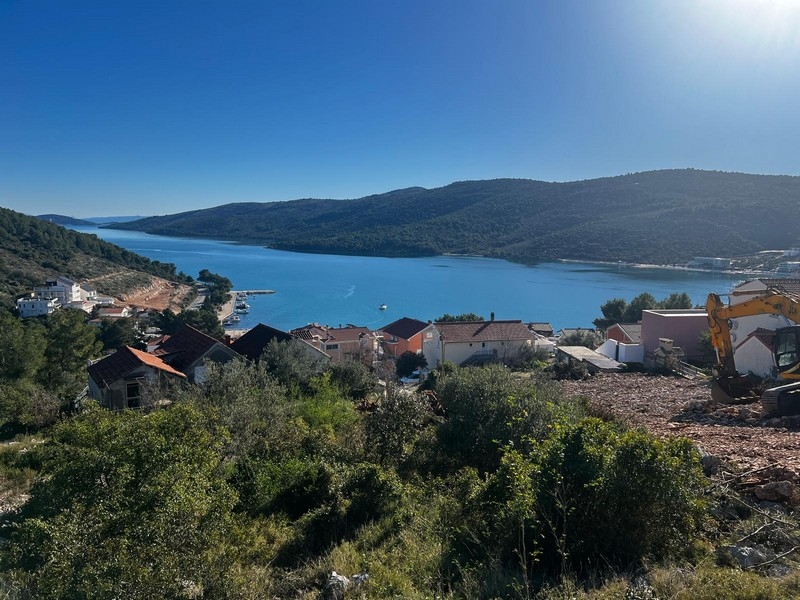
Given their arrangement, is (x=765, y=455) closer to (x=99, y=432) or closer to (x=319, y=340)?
(x=99, y=432)

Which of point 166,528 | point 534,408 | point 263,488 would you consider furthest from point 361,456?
point 166,528

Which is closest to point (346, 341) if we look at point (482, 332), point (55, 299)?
point (482, 332)

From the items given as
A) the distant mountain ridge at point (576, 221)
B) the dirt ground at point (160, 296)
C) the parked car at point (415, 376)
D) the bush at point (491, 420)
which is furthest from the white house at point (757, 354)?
the distant mountain ridge at point (576, 221)

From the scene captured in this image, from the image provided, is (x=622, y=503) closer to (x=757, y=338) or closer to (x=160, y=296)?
(x=757, y=338)

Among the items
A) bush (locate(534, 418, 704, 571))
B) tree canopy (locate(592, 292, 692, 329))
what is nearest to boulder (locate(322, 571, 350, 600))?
bush (locate(534, 418, 704, 571))

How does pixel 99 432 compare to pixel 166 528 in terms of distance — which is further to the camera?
pixel 99 432

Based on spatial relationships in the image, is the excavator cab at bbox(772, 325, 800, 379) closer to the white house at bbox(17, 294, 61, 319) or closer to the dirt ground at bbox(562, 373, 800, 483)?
the dirt ground at bbox(562, 373, 800, 483)
